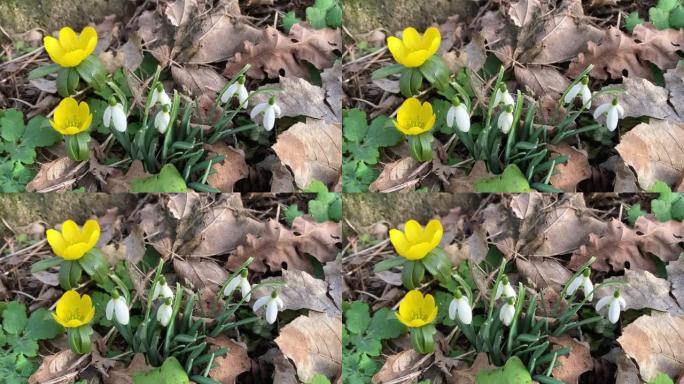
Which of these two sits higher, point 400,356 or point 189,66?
point 189,66

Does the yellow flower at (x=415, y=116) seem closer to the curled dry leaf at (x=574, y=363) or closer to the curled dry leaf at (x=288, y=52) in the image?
the curled dry leaf at (x=288, y=52)

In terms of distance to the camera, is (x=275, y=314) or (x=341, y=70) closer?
(x=275, y=314)

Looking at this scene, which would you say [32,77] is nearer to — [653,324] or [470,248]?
[470,248]

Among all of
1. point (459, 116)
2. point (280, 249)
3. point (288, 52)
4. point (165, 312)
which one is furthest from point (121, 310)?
point (459, 116)

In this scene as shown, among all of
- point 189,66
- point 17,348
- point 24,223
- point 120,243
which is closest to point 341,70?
point 189,66

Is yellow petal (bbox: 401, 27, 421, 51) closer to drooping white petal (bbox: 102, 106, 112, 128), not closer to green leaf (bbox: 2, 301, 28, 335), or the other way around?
drooping white petal (bbox: 102, 106, 112, 128)

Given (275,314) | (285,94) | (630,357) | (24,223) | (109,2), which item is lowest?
(630,357)

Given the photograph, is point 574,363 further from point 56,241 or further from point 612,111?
point 56,241

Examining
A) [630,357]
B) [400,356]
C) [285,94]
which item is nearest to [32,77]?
[285,94]
